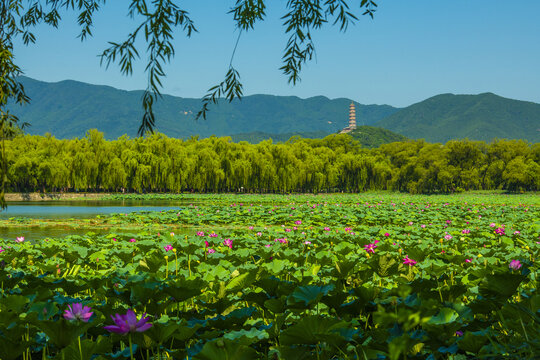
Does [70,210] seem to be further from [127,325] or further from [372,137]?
[372,137]

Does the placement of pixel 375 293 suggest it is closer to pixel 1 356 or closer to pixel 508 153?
pixel 1 356

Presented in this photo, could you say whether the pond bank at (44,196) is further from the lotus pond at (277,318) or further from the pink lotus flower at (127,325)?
the pink lotus flower at (127,325)

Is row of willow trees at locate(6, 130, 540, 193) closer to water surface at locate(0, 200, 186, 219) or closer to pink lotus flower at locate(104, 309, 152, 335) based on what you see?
water surface at locate(0, 200, 186, 219)

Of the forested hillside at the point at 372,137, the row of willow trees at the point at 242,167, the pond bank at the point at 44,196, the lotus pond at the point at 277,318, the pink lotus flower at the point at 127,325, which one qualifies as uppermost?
the forested hillside at the point at 372,137

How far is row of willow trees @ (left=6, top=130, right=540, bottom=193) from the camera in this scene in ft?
115

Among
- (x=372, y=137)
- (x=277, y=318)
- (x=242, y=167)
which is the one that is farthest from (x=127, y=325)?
(x=372, y=137)

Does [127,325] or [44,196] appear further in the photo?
[44,196]

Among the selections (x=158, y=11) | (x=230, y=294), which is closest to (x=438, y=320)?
(x=230, y=294)

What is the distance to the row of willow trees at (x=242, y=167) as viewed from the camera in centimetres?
3491

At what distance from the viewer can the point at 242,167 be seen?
40344 millimetres

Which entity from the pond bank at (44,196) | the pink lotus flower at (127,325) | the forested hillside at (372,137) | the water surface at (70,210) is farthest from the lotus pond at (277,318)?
the forested hillside at (372,137)

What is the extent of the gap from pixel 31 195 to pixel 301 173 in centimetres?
2457

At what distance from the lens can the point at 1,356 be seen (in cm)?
153

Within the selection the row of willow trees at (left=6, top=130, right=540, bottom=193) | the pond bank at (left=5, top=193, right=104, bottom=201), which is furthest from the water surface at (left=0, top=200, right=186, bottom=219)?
the pond bank at (left=5, top=193, right=104, bottom=201)
